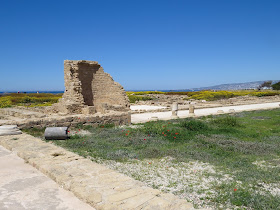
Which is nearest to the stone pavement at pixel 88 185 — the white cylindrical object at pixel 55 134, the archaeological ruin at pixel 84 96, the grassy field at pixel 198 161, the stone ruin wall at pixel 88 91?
the grassy field at pixel 198 161

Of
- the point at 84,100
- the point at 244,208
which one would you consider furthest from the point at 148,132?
the point at 84,100

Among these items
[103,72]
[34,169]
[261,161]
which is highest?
[103,72]

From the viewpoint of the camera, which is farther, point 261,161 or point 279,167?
point 261,161

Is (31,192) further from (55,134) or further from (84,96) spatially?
(84,96)

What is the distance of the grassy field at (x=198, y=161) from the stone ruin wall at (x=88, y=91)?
18.7ft

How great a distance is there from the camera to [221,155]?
20.3 feet

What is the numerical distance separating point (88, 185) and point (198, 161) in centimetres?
299

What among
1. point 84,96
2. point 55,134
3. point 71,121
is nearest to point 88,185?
point 55,134

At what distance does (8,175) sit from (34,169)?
1.58 ft

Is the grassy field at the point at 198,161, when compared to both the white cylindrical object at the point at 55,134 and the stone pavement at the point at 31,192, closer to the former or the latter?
the white cylindrical object at the point at 55,134

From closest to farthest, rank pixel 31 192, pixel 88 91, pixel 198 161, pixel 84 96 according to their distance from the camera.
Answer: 1. pixel 31 192
2. pixel 198 161
3. pixel 84 96
4. pixel 88 91

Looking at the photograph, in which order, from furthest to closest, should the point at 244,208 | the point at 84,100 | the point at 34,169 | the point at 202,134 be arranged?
1. the point at 84,100
2. the point at 202,134
3. the point at 34,169
4. the point at 244,208

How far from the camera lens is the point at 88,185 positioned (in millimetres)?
3750

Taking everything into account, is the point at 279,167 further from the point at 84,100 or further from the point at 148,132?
the point at 84,100
